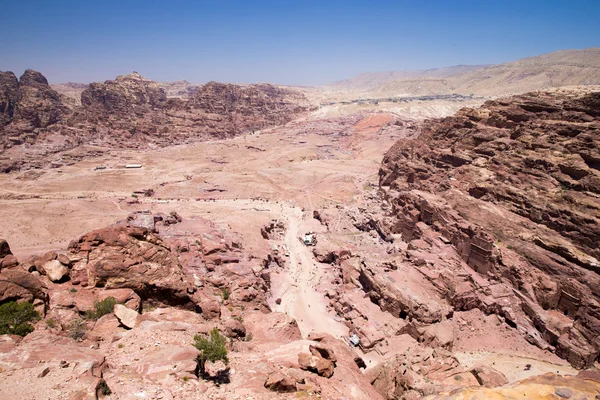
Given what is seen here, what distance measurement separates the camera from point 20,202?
5097cm

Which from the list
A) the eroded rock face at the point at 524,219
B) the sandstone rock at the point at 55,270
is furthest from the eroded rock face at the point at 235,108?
the sandstone rock at the point at 55,270

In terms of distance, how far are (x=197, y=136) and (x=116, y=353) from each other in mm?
99490

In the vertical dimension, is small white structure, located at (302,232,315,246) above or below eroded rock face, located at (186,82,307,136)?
below

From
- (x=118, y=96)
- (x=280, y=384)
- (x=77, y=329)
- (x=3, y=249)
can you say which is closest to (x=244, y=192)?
(x=3, y=249)

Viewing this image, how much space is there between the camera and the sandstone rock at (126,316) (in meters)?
14.1

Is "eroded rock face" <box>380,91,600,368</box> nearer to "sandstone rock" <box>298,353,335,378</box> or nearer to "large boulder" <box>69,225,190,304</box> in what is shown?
"sandstone rock" <box>298,353,335,378</box>

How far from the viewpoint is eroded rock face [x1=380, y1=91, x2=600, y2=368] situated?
76.0ft

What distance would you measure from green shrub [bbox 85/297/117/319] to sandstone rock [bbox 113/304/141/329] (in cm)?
36

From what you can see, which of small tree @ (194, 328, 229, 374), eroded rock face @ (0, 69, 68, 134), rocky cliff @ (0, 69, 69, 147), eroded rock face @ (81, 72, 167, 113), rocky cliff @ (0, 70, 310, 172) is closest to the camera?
small tree @ (194, 328, 229, 374)

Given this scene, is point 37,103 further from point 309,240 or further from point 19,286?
point 19,286

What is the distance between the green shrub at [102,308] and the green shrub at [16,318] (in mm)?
1877

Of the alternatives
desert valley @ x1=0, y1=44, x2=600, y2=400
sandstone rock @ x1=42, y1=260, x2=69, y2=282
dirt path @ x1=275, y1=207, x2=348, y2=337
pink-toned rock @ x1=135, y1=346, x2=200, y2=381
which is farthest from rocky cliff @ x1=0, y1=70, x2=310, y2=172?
pink-toned rock @ x1=135, y1=346, x2=200, y2=381

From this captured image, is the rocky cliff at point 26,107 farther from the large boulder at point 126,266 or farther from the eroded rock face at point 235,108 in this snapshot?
the large boulder at point 126,266

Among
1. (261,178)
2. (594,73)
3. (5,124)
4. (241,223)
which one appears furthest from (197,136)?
(594,73)
